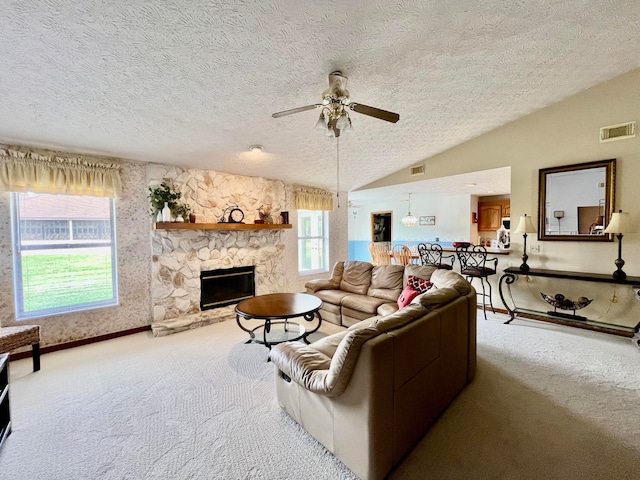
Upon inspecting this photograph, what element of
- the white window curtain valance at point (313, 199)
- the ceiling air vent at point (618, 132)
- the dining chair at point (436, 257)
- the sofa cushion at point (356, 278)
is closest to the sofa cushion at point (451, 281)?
the sofa cushion at point (356, 278)

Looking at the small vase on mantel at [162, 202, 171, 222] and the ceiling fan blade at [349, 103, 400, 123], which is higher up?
the ceiling fan blade at [349, 103, 400, 123]

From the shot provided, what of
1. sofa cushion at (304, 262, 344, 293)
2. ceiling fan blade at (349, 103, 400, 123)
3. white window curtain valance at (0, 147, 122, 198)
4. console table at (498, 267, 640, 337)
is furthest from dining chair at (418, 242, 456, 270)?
white window curtain valance at (0, 147, 122, 198)

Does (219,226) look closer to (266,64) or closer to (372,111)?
(266,64)

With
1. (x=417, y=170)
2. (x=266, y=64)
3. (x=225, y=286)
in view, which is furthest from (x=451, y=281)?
(x=225, y=286)

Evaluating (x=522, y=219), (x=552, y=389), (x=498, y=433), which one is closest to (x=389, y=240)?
(x=522, y=219)

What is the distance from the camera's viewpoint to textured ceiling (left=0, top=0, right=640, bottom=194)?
1.81m

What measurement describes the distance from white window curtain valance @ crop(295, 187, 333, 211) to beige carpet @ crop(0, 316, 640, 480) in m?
3.18

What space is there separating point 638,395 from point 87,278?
558 cm

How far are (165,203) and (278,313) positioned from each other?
2.24 metres

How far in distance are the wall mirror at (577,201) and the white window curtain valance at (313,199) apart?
11.8ft

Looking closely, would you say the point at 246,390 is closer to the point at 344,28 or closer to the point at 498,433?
the point at 498,433

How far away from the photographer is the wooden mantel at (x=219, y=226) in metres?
3.76

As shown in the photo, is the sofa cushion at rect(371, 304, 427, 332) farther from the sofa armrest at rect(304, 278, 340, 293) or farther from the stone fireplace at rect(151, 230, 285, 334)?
the stone fireplace at rect(151, 230, 285, 334)

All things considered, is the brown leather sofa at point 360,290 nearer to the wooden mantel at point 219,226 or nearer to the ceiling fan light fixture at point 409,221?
the wooden mantel at point 219,226
